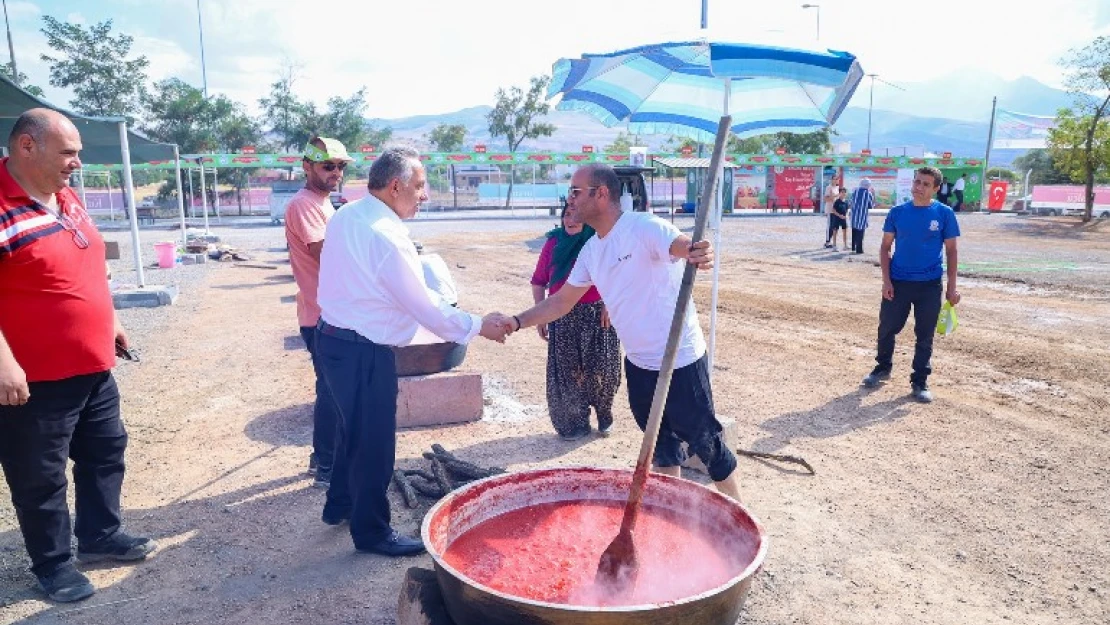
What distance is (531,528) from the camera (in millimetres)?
2621

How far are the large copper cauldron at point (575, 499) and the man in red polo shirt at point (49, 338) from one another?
5.81 feet

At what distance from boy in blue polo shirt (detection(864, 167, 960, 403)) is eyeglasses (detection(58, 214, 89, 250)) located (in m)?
5.35

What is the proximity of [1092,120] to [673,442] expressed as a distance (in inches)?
1146

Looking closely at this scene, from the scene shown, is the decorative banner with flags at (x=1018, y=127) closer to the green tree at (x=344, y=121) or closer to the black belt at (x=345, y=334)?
the green tree at (x=344, y=121)

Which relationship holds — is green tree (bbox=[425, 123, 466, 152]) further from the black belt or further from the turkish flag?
the black belt

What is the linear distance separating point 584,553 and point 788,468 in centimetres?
247

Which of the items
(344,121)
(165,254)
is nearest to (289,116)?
(344,121)

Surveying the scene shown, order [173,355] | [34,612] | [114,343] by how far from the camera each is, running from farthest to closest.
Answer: [173,355]
[114,343]
[34,612]

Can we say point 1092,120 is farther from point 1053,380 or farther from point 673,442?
point 673,442

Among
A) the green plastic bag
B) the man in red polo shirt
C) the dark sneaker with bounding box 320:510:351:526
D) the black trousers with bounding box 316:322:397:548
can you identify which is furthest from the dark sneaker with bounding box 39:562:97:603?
the green plastic bag

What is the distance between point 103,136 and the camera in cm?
1126

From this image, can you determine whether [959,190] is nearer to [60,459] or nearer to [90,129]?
[90,129]

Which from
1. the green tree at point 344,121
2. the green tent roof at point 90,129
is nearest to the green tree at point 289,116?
the green tree at point 344,121

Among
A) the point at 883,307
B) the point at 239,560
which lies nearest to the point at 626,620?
the point at 239,560
